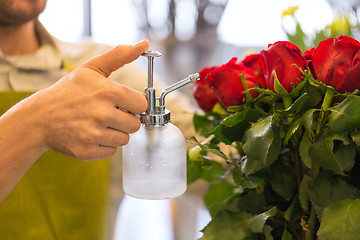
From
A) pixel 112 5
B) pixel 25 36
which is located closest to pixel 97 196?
pixel 25 36

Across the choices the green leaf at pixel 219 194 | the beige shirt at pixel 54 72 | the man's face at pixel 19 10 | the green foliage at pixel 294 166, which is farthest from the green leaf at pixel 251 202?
the man's face at pixel 19 10

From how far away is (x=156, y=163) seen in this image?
0.40 metres

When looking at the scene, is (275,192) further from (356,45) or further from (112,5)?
(112,5)

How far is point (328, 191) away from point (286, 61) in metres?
0.12

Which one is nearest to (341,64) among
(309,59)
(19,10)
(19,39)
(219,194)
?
(309,59)

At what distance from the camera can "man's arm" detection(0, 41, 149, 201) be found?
0.42 m

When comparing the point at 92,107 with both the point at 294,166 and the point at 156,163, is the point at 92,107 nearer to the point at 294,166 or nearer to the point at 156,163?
the point at 156,163

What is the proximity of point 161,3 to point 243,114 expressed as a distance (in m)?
0.78

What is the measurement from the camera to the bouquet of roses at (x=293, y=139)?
34 centimetres

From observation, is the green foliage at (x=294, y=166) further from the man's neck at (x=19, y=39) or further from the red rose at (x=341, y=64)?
the man's neck at (x=19, y=39)

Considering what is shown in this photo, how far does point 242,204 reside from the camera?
428mm

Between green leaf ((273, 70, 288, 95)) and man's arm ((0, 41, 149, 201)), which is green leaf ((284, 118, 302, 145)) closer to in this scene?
green leaf ((273, 70, 288, 95))

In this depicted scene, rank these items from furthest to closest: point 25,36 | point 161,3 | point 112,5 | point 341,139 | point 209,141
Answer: point 112,5 < point 161,3 < point 25,36 < point 209,141 < point 341,139

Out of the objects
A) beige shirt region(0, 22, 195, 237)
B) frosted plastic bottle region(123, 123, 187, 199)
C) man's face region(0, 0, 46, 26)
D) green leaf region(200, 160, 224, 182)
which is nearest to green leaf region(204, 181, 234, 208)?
green leaf region(200, 160, 224, 182)
